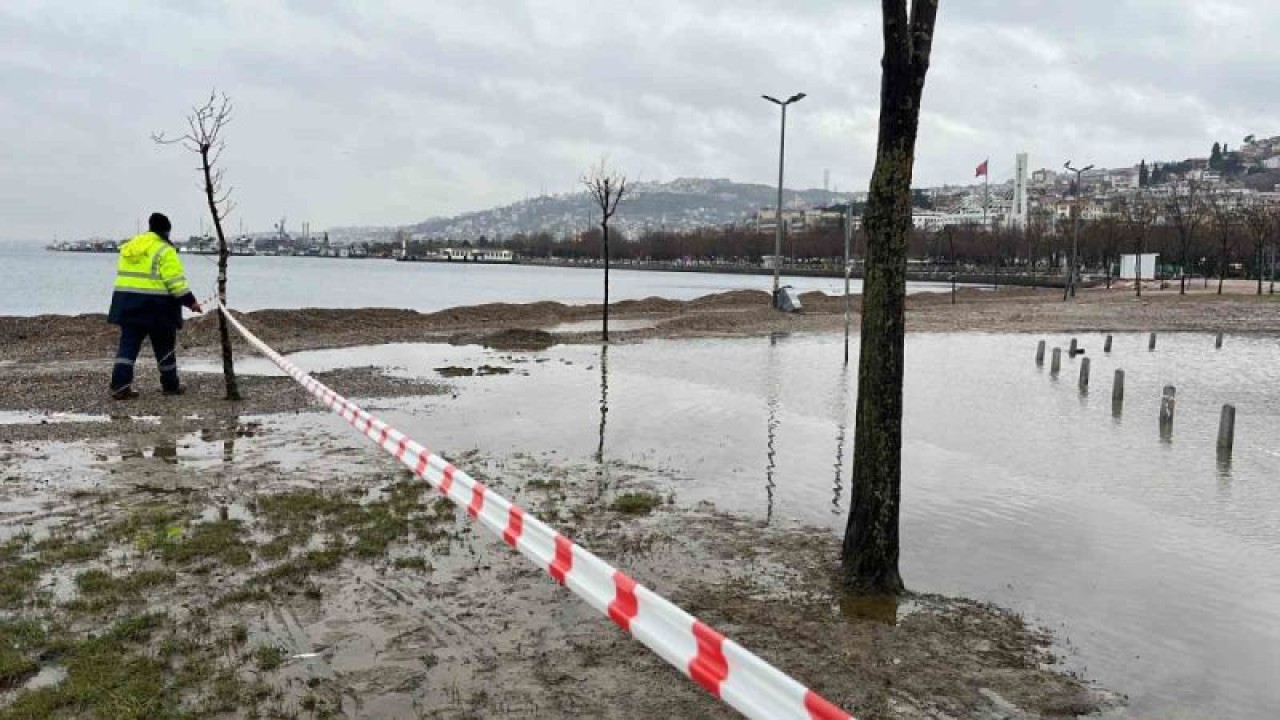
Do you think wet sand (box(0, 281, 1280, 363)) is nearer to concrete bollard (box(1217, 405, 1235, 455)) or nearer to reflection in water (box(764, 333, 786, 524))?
reflection in water (box(764, 333, 786, 524))

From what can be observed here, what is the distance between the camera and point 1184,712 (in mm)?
4938

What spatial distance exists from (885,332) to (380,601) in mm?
3903

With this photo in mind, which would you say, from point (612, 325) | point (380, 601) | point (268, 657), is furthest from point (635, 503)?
point (612, 325)

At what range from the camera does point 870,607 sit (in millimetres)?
6215

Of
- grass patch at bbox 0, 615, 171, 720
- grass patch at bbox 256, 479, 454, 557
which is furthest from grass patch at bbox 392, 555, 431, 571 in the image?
grass patch at bbox 0, 615, 171, 720

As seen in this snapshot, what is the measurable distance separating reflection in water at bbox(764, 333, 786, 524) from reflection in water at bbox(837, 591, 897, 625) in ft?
6.63

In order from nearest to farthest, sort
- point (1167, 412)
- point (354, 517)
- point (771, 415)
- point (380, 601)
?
point (380, 601) → point (354, 517) → point (1167, 412) → point (771, 415)

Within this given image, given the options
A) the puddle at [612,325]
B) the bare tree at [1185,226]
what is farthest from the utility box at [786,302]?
the bare tree at [1185,226]

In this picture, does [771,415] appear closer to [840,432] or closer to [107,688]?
[840,432]

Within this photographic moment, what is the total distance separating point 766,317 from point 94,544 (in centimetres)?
2912

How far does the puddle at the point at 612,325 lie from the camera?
2912 cm

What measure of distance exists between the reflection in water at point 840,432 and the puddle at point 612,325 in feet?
33.7

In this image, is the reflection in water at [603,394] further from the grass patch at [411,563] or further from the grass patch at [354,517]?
the grass patch at [411,563]

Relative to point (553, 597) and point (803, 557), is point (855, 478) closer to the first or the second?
point (803, 557)
